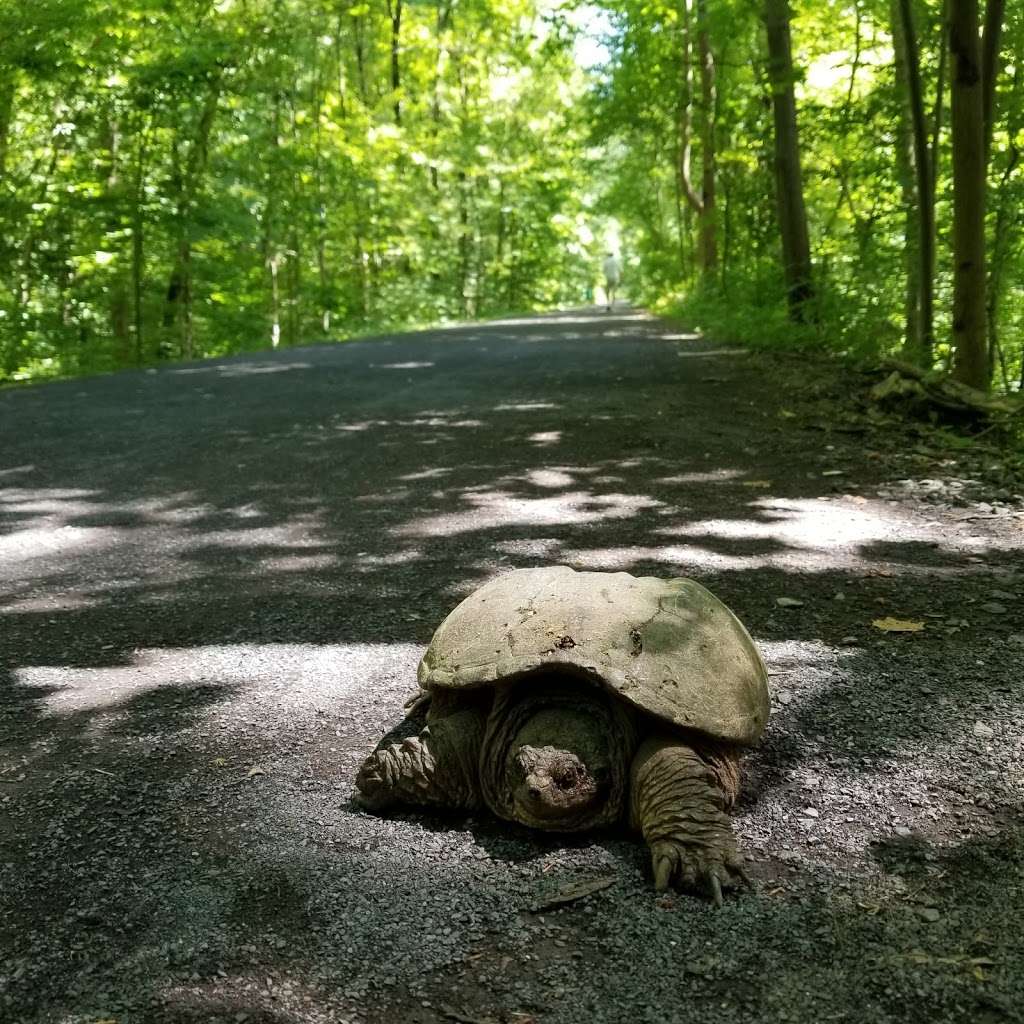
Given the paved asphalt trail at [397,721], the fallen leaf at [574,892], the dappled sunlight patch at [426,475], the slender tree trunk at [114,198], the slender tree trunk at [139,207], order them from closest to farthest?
the paved asphalt trail at [397,721] < the fallen leaf at [574,892] < the dappled sunlight patch at [426,475] < the slender tree trunk at [114,198] < the slender tree trunk at [139,207]

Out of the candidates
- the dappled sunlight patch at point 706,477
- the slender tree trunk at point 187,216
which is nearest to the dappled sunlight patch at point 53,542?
the dappled sunlight patch at point 706,477

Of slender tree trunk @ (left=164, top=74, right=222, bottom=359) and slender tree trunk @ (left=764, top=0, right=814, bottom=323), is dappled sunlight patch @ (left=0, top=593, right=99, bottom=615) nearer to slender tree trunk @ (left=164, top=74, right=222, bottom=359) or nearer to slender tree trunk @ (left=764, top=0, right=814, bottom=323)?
slender tree trunk @ (left=764, top=0, right=814, bottom=323)

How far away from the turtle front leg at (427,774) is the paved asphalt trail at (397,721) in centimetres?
7

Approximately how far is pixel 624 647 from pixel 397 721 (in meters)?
0.87

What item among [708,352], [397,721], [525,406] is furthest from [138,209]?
[397,721]

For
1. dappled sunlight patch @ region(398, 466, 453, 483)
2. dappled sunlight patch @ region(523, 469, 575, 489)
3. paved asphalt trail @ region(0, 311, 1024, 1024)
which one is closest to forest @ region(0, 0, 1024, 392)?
dappled sunlight patch @ region(523, 469, 575, 489)

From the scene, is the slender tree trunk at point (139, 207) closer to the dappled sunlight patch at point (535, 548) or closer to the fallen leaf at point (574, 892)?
the dappled sunlight patch at point (535, 548)

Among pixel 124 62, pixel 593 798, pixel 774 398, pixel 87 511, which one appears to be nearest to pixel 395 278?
pixel 124 62

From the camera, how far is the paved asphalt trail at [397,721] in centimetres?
176

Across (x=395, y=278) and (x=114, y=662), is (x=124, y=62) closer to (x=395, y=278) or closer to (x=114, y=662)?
(x=395, y=278)

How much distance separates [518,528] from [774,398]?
173 inches

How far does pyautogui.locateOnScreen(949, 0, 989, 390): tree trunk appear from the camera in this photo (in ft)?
21.6

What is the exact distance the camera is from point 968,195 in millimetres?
6910

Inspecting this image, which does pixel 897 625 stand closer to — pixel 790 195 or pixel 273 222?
pixel 790 195
